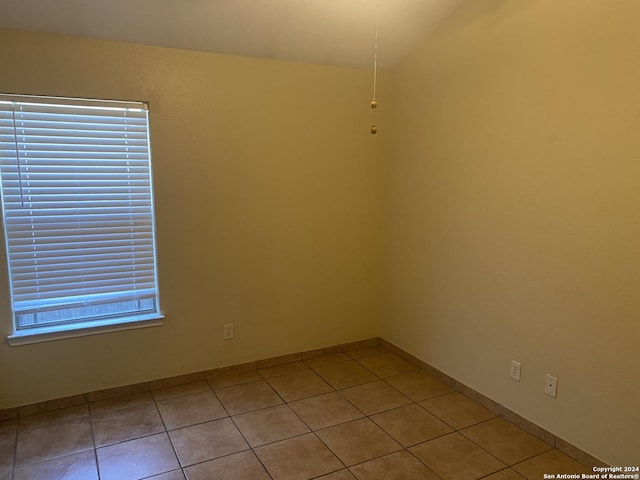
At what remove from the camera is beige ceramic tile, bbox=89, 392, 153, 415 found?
268 cm

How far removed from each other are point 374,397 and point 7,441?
210cm

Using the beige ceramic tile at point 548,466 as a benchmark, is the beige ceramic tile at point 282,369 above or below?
above

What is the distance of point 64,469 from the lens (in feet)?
7.00

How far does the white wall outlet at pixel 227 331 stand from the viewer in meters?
3.12

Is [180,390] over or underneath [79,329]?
underneath

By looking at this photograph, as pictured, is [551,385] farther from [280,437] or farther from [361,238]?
[361,238]

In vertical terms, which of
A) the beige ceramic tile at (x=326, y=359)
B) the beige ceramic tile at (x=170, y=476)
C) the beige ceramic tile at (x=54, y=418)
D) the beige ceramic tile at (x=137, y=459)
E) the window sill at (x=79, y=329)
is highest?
the window sill at (x=79, y=329)

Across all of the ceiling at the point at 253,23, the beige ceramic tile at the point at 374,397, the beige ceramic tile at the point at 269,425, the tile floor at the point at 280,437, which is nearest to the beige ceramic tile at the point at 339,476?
the tile floor at the point at 280,437

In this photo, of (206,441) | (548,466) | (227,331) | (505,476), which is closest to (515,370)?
(548,466)

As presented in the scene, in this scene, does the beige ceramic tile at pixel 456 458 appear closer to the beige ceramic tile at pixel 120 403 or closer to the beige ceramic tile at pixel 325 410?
the beige ceramic tile at pixel 325 410

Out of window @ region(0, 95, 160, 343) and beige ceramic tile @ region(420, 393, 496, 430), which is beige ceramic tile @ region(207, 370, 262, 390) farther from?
beige ceramic tile @ region(420, 393, 496, 430)

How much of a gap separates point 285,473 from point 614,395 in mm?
A: 1602

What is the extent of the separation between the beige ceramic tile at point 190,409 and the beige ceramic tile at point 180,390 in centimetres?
4

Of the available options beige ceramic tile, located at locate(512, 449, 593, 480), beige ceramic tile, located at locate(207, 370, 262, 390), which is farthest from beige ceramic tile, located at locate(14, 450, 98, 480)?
beige ceramic tile, located at locate(512, 449, 593, 480)
